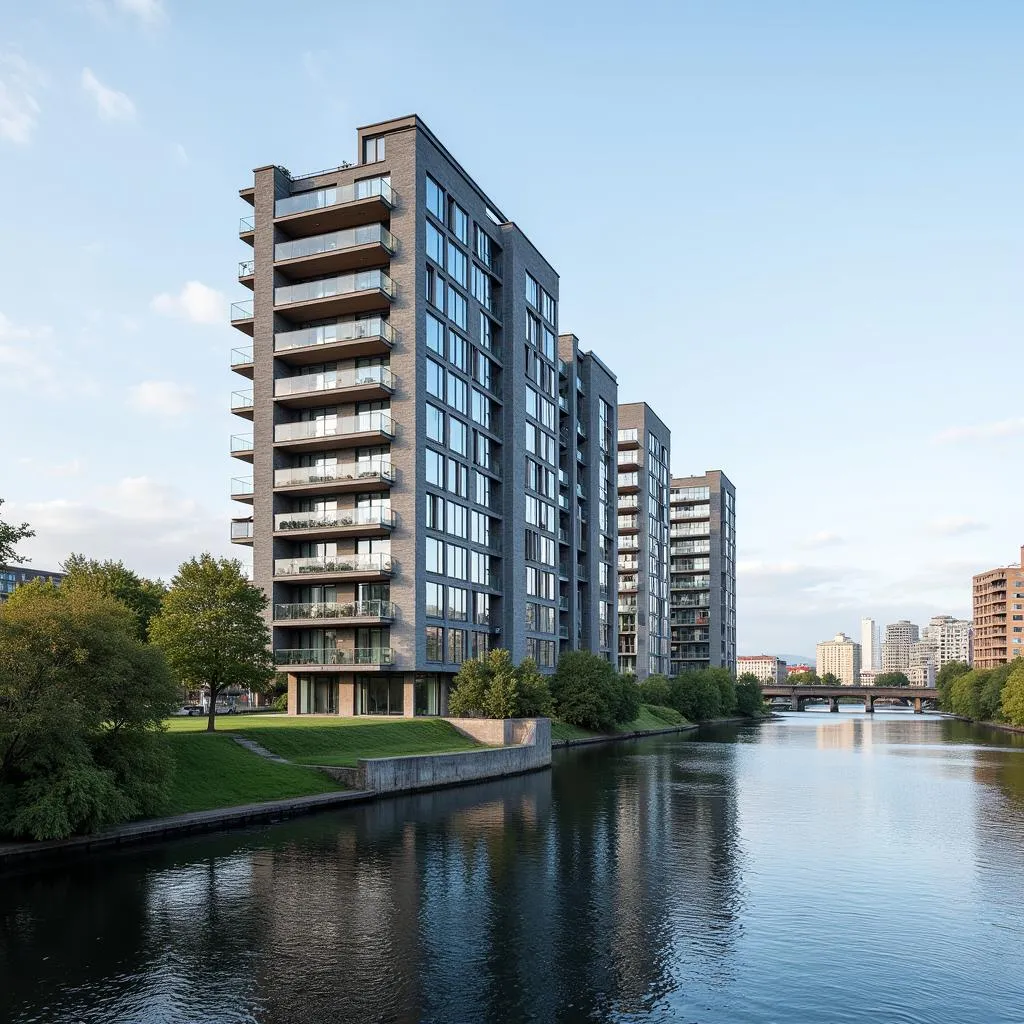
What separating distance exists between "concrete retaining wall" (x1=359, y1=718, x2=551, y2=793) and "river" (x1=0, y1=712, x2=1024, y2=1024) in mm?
3013

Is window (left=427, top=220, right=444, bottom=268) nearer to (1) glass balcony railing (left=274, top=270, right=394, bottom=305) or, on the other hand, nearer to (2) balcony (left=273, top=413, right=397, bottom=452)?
(1) glass balcony railing (left=274, top=270, right=394, bottom=305)

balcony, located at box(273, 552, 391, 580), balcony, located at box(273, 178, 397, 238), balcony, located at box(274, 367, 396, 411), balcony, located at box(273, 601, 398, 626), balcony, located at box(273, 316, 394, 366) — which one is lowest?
balcony, located at box(273, 601, 398, 626)

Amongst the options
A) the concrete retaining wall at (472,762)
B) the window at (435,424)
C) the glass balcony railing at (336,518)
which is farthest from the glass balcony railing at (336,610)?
the window at (435,424)

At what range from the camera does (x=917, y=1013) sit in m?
16.8

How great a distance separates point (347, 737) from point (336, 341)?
91.8 feet

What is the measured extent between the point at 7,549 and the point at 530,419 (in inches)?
2140

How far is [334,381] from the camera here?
66.9 m

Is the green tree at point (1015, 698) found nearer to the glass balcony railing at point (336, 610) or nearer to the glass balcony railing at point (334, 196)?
the glass balcony railing at point (336, 610)

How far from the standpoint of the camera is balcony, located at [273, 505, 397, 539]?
64188mm

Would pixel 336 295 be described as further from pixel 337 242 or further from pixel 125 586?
pixel 125 586

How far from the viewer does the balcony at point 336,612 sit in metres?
63.3

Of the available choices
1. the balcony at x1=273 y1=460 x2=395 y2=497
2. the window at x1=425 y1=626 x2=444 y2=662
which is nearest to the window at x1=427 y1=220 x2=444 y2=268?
the balcony at x1=273 y1=460 x2=395 y2=497

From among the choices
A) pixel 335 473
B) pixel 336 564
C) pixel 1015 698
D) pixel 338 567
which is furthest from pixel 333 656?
pixel 1015 698

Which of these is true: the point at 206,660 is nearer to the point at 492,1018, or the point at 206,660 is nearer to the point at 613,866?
the point at 613,866
